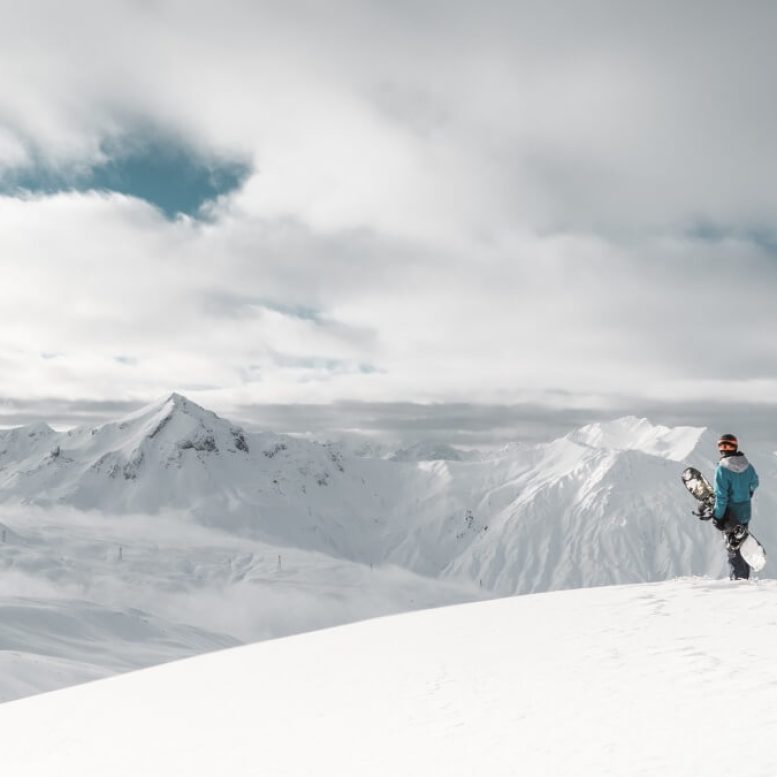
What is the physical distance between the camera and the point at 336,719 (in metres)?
9.05

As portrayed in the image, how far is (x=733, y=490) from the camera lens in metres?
14.4

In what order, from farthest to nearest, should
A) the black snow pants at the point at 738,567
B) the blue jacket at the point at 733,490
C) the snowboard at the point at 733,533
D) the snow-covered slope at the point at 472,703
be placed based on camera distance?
1. the blue jacket at the point at 733,490
2. the black snow pants at the point at 738,567
3. the snowboard at the point at 733,533
4. the snow-covered slope at the point at 472,703

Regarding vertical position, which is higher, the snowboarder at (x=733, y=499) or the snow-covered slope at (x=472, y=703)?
the snowboarder at (x=733, y=499)

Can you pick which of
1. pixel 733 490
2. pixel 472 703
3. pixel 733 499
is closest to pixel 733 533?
pixel 733 499

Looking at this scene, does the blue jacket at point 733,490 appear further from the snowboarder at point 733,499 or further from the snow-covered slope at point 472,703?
the snow-covered slope at point 472,703

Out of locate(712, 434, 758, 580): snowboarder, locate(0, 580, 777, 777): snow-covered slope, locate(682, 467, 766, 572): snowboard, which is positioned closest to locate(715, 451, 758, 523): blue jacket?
locate(712, 434, 758, 580): snowboarder

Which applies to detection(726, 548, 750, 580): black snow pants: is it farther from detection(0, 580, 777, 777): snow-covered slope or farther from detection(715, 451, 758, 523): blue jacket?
detection(0, 580, 777, 777): snow-covered slope

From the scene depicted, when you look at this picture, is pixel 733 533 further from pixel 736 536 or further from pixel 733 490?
pixel 733 490

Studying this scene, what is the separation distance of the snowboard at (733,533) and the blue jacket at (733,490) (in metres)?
0.33

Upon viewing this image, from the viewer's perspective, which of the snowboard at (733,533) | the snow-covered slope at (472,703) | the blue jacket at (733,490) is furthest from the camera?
the blue jacket at (733,490)

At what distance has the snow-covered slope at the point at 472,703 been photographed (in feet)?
22.0

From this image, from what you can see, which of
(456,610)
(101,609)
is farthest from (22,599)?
(456,610)

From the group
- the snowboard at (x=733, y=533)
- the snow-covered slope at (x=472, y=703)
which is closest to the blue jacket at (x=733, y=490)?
the snowboard at (x=733, y=533)

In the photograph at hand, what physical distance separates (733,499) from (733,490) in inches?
7.3
